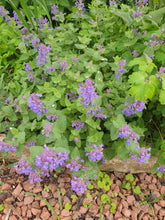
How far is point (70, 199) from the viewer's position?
2586mm

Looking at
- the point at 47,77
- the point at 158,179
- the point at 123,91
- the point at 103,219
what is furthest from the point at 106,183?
the point at 47,77

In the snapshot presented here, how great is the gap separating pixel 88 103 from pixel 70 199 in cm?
140

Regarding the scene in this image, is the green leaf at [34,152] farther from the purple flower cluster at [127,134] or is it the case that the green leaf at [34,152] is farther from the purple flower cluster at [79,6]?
the purple flower cluster at [79,6]

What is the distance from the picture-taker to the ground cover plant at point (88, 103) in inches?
71.6

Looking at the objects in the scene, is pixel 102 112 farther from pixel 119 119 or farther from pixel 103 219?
pixel 103 219

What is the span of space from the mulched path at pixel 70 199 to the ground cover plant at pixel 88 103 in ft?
1.58

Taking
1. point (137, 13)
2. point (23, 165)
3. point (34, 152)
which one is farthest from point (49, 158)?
point (137, 13)

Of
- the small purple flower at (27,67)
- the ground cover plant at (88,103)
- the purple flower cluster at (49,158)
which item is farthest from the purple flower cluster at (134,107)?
the small purple flower at (27,67)

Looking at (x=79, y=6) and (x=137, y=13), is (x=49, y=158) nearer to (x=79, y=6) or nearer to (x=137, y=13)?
(x=137, y=13)

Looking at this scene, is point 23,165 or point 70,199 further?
point 70,199

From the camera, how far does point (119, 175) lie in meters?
2.76

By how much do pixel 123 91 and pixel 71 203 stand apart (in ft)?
5.04

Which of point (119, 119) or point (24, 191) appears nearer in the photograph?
point (119, 119)

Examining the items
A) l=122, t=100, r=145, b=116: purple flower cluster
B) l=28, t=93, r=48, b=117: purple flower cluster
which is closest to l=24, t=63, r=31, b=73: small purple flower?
l=28, t=93, r=48, b=117: purple flower cluster
